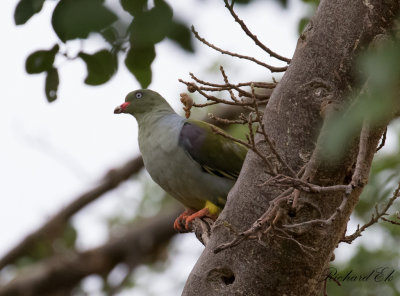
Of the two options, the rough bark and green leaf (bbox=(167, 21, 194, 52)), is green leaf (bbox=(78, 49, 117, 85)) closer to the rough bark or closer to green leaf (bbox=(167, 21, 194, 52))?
green leaf (bbox=(167, 21, 194, 52))

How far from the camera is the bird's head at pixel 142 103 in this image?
458 centimetres

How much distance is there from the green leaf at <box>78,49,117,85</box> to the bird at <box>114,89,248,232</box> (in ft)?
4.87

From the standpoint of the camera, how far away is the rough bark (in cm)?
226

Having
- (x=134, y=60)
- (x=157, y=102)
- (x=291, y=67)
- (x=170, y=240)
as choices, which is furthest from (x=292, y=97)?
(x=170, y=240)

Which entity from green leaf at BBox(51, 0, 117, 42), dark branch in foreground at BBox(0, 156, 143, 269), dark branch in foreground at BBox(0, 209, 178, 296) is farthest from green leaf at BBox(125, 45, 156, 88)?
dark branch in foreground at BBox(0, 209, 178, 296)

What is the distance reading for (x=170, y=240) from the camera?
25.2 feet

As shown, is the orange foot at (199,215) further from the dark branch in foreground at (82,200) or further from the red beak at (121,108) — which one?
the dark branch in foreground at (82,200)

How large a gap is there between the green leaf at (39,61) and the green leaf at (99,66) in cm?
13

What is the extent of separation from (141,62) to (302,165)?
2.27 ft

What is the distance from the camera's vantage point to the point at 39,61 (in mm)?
2430

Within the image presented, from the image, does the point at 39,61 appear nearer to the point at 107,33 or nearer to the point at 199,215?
the point at 107,33

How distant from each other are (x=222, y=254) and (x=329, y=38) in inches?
34.5

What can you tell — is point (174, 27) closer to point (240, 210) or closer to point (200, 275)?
point (240, 210)

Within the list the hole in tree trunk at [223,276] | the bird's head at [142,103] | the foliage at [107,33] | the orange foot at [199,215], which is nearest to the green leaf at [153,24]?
the foliage at [107,33]
